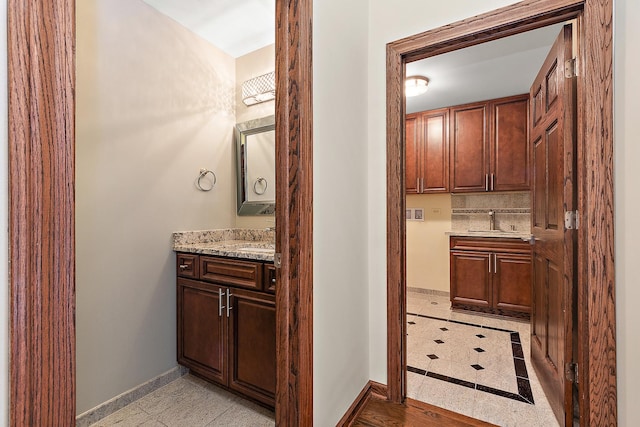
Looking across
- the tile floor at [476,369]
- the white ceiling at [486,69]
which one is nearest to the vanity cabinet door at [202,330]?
the tile floor at [476,369]

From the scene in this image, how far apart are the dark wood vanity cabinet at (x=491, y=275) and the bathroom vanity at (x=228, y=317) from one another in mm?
2581

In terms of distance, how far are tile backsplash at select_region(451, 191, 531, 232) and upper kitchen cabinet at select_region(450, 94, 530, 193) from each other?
343mm

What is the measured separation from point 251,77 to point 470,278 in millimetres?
3120

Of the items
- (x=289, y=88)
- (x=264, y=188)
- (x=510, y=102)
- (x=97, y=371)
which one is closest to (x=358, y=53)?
(x=289, y=88)

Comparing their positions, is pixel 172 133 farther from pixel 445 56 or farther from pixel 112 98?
pixel 445 56

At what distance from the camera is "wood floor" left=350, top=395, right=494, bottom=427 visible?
66.5 inches

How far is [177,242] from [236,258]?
0.61 m

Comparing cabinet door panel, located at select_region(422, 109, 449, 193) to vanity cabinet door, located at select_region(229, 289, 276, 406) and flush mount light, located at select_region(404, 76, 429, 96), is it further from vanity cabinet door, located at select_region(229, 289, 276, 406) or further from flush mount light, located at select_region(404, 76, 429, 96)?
vanity cabinet door, located at select_region(229, 289, 276, 406)

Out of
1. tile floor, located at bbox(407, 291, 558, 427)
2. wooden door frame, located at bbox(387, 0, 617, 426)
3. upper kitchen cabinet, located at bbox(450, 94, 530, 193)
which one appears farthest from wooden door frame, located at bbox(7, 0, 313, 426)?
upper kitchen cabinet, located at bbox(450, 94, 530, 193)

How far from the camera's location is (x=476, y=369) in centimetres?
231

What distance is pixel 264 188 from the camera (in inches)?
101

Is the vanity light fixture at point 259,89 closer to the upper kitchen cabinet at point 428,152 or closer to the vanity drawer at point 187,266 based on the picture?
the vanity drawer at point 187,266

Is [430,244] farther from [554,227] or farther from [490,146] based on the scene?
[554,227]

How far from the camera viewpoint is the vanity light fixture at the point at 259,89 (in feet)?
8.11
